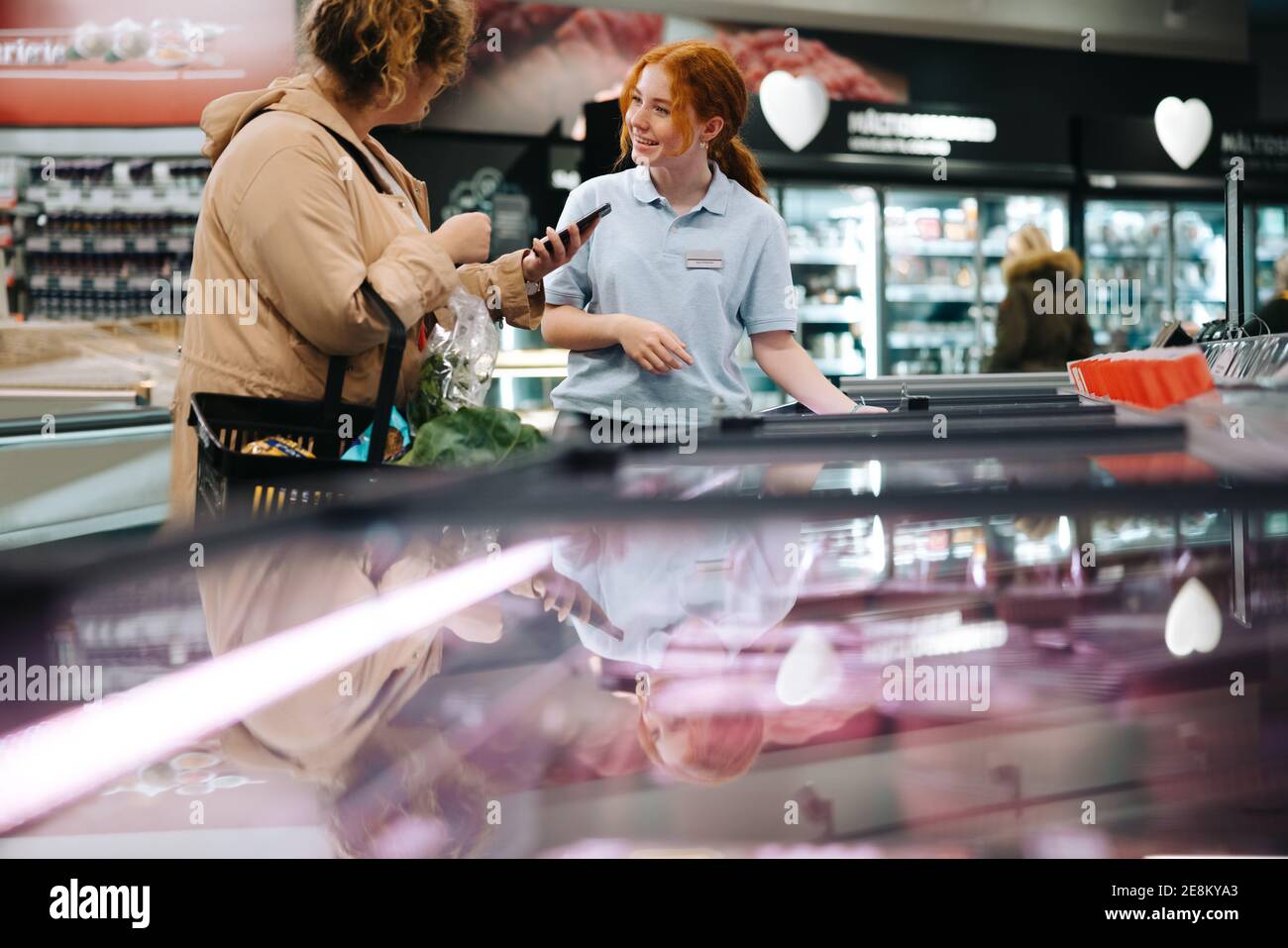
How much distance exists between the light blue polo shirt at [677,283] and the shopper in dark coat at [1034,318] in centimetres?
436

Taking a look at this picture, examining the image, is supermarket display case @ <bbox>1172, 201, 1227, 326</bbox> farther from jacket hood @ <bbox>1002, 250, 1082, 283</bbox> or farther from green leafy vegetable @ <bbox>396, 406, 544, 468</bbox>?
green leafy vegetable @ <bbox>396, 406, 544, 468</bbox>

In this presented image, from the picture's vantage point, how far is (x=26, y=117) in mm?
6121

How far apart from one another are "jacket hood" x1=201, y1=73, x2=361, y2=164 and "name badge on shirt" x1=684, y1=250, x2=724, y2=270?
61cm

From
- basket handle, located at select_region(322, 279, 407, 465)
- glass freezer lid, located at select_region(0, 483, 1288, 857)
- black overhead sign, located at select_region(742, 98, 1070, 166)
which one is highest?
black overhead sign, located at select_region(742, 98, 1070, 166)

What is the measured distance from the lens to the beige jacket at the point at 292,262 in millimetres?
1671

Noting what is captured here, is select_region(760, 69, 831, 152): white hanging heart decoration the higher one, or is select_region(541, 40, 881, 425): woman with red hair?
select_region(760, 69, 831, 152): white hanging heart decoration

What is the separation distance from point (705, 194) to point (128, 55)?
5137 millimetres

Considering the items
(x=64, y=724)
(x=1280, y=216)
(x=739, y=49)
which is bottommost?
(x=64, y=724)

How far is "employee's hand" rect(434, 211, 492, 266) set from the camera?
73.5 inches

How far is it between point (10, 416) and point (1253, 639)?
5.81 meters

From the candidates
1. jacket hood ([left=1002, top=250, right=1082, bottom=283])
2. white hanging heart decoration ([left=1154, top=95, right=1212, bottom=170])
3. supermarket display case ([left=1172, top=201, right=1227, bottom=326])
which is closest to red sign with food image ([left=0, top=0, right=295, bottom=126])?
jacket hood ([left=1002, top=250, right=1082, bottom=283])

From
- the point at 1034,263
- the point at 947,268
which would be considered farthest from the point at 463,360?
the point at 947,268
